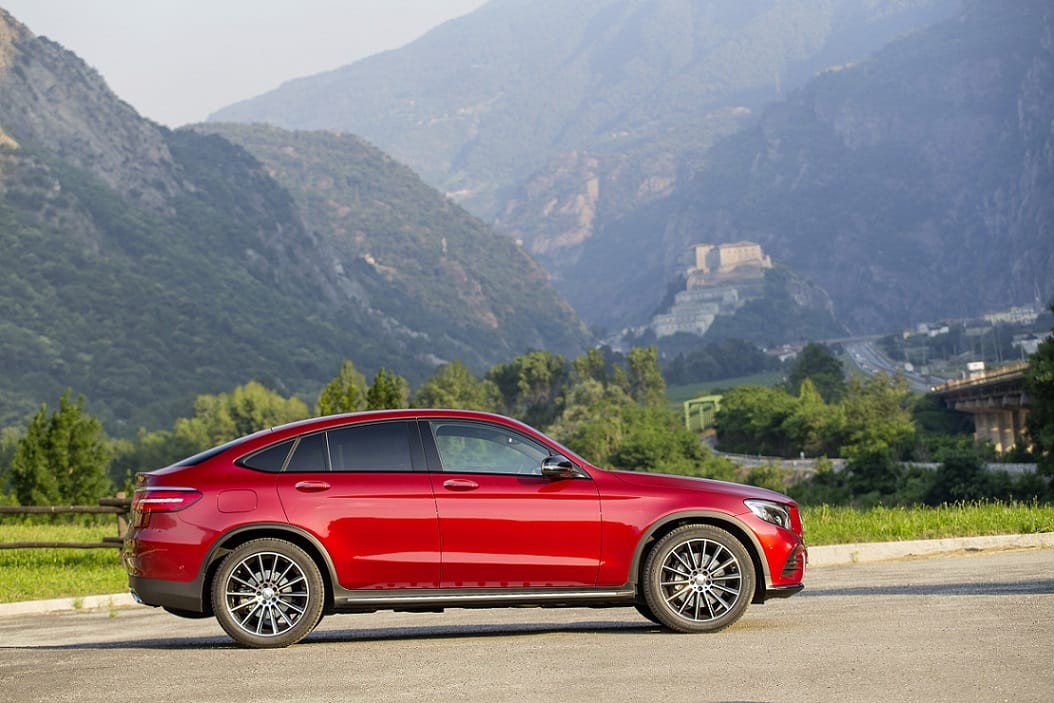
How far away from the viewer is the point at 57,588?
18.0 meters

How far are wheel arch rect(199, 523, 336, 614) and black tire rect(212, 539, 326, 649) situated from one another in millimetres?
72

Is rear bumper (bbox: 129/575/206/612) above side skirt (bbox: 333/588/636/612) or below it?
above

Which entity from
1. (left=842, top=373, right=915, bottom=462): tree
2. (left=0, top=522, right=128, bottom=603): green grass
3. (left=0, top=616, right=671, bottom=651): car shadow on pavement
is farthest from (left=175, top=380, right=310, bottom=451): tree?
(left=0, top=616, right=671, bottom=651): car shadow on pavement

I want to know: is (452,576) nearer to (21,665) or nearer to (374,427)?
(374,427)

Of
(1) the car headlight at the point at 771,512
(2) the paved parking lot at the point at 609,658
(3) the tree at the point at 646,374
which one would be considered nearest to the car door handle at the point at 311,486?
(2) the paved parking lot at the point at 609,658

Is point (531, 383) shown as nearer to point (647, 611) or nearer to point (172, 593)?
point (647, 611)

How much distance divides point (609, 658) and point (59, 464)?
37086mm

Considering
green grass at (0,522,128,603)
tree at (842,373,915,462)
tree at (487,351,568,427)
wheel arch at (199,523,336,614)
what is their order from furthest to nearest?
tree at (487,351,568,427) → tree at (842,373,915,462) → green grass at (0,522,128,603) → wheel arch at (199,523,336,614)

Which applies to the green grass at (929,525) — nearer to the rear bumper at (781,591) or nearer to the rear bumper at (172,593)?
the rear bumper at (781,591)

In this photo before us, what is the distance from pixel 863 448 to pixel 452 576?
106 metres

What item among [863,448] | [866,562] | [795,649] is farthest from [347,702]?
[863,448]

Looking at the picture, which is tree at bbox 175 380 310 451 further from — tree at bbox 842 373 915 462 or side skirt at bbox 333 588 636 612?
side skirt at bbox 333 588 636 612

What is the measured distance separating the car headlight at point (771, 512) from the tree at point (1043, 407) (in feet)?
186

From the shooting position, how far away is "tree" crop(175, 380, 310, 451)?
152 m
